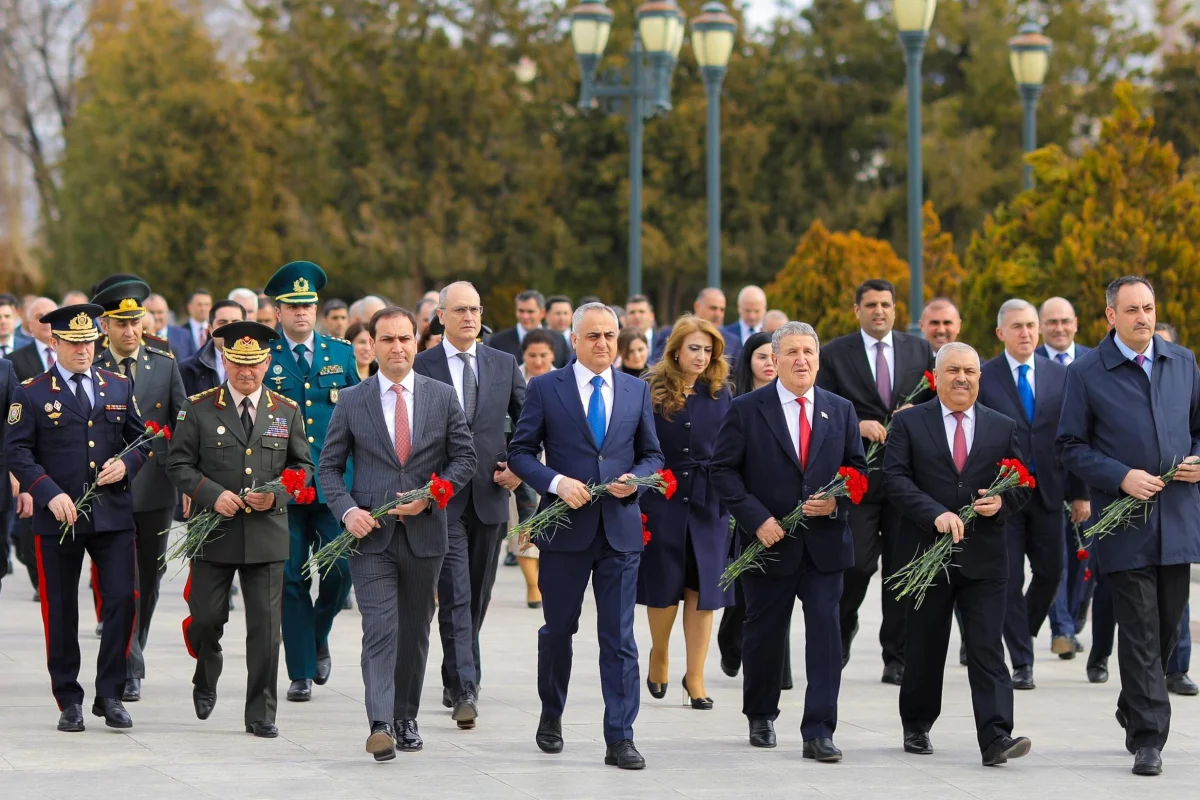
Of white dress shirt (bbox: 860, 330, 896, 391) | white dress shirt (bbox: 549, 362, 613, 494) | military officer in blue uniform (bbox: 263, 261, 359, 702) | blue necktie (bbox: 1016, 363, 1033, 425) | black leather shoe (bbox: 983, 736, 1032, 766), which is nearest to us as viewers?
black leather shoe (bbox: 983, 736, 1032, 766)

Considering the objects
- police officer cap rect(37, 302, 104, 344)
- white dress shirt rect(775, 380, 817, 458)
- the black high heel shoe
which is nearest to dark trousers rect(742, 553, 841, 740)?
white dress shirt rect(775, 380, 817, 458)

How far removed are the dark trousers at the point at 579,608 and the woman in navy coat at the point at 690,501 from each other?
1.12 m

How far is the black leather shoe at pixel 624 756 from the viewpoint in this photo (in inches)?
336

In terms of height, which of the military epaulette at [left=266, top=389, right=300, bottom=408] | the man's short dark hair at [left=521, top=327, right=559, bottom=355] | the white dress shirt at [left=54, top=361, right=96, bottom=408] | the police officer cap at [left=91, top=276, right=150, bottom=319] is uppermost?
the police officer cap at [left=91, top=276, right=150, bottom=319]

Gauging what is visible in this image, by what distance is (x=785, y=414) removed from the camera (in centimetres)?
913

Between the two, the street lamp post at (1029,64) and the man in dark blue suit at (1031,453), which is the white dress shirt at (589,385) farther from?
the street lamp post at (1029,64)

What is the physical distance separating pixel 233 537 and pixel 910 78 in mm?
11213

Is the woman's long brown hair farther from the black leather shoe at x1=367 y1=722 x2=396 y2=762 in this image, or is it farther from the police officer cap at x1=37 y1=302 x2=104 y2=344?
the police officer cap at x1=37 y1=302 x2=104 y2=344

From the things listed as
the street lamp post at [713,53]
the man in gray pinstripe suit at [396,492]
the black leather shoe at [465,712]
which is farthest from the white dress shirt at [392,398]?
the street lamp post at [713,53]

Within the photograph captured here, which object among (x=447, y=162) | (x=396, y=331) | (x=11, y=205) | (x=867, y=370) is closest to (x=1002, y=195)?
(x=447, y=162)

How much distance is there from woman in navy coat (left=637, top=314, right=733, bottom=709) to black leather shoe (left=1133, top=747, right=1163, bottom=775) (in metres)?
2.39

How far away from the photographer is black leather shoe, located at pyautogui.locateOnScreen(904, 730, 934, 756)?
8.95 m

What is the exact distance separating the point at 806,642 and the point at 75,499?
3.65 metres

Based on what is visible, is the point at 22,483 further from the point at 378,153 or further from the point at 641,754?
the point at 378,153
